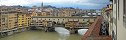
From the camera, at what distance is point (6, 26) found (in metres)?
15.5

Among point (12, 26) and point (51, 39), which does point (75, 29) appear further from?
point (51, 39)

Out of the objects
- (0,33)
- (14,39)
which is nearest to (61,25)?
(0,33)

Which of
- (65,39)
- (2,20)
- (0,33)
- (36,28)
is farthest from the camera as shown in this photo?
(36,28)

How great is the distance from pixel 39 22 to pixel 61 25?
1550 mm

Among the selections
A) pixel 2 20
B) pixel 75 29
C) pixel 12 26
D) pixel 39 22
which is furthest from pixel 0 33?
pixel 39 22

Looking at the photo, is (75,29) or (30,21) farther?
(30,21)

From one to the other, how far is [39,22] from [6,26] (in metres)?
4.33

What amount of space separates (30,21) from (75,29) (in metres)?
4.56

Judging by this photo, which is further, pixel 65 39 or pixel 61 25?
pixel 61 25

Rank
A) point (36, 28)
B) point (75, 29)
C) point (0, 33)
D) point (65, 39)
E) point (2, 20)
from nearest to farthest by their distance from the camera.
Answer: point (65, 39)
point (0, 33)
point (2, 20)
point (75, 29)
point (36, 28)

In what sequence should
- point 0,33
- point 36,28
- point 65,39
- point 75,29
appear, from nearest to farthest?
point 65,39 → point 0,33 → point 75,29 → point 36,28

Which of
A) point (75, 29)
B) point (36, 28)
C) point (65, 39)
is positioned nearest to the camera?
point (65, 39)

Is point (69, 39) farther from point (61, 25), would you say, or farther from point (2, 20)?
point (61, 25)

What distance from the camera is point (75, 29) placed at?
53.5 feet
